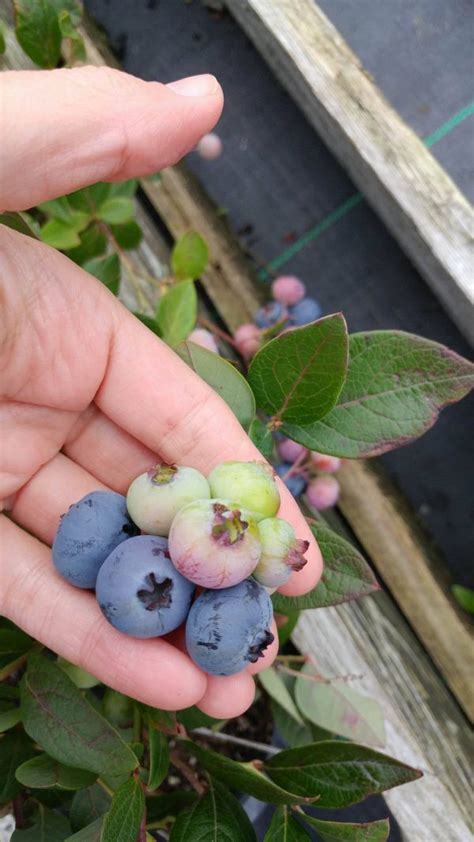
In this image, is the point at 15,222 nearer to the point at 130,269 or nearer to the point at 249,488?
the point at 249,488

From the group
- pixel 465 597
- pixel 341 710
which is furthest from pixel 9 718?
pixel 465 597

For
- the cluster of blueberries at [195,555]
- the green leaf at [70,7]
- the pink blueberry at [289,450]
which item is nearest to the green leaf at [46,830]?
the cluster of blueberries at [195,555]

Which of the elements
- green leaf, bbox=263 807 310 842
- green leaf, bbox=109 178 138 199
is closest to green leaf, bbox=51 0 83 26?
green leaf, bbox=109 178 138 199

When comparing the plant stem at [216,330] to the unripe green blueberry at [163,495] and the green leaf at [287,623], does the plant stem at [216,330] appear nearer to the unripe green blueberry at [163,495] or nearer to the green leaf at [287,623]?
the green leaf at [287,623]

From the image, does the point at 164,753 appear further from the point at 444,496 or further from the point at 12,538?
the point at 444,496

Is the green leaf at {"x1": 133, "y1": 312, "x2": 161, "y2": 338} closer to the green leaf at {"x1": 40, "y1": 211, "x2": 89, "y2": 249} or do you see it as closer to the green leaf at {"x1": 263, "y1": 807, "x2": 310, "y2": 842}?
the green leaf at {"x1": 40, "y1": 211, "x2": 89, "y2": 249}
